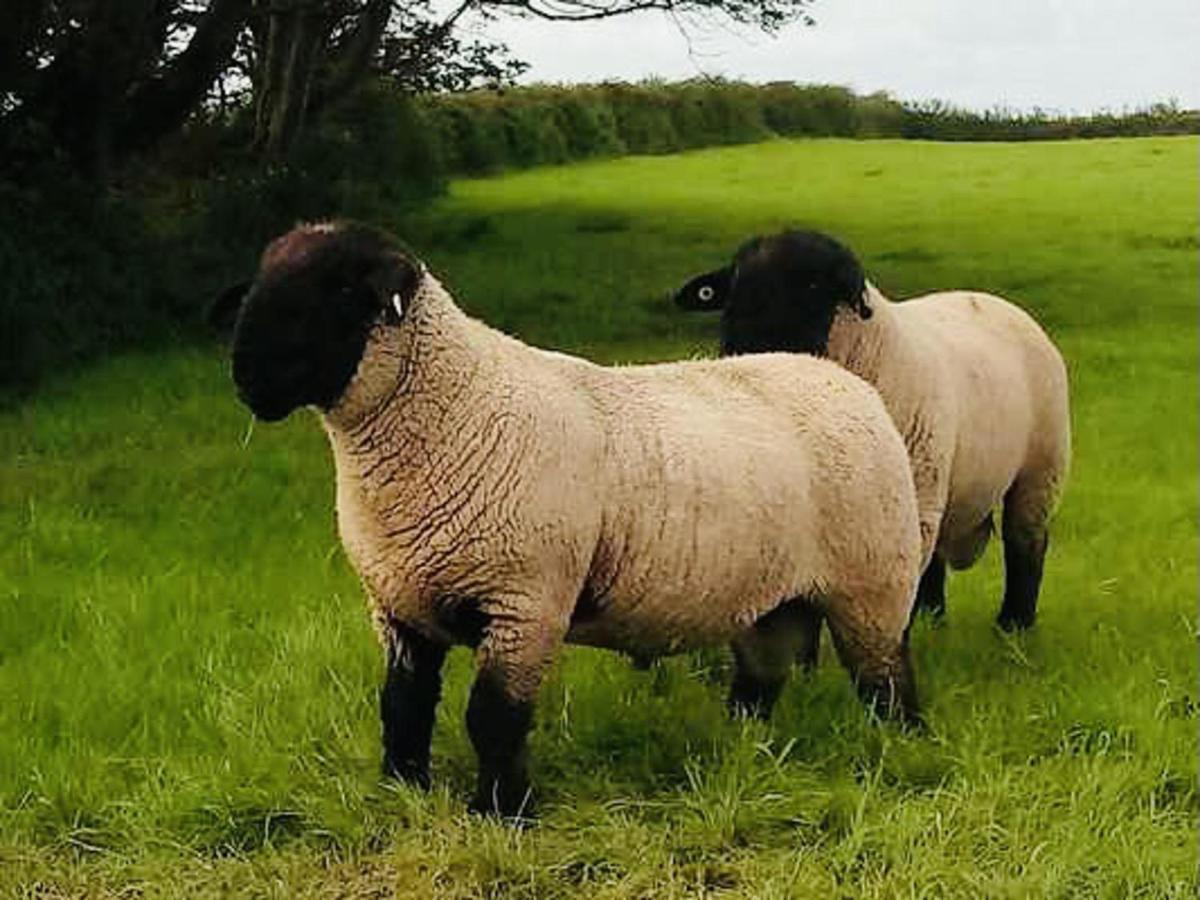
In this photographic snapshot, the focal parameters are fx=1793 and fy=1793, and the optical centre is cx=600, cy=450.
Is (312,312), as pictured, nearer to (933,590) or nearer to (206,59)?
(933,590)

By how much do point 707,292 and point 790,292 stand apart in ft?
1.24

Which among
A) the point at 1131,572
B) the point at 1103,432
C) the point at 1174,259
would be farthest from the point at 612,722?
the point at 1174,259

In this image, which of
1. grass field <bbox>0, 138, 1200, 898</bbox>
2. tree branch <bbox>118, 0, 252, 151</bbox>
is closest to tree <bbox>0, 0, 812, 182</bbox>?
tree branch <bbox>118, 0, 252, 151</bbox>

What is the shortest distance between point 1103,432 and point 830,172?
23630mm

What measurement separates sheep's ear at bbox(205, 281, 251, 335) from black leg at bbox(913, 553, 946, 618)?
343cm

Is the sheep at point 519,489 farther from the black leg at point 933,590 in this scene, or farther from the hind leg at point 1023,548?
the hind leg at point 1023,548

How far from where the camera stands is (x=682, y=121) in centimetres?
4312

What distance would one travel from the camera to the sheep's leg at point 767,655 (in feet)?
19.0

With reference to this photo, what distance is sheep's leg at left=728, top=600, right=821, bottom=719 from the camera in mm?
5789

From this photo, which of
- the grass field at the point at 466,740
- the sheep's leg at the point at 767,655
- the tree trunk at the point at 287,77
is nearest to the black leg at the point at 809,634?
the sheep's leg at the point at 767,655

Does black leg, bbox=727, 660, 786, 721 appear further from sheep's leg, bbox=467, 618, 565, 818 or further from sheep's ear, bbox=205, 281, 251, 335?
sheep's ear, bbox=205, 281, 251, 335

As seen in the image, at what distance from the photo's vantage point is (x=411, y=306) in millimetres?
4961

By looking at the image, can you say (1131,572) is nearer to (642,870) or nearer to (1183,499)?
(1183,499)

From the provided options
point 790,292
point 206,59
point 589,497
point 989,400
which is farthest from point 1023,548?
point 206,59
